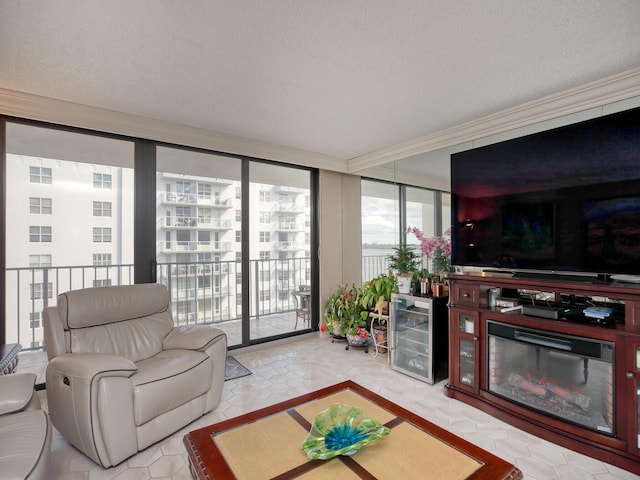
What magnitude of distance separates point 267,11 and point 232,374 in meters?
2.86

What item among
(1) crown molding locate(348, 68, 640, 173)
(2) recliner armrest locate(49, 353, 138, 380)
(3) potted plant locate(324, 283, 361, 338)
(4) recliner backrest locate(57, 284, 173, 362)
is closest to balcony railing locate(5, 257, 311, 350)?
(3) potted plant locate(324, 283, 361, 338)

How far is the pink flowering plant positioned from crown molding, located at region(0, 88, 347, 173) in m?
1.76

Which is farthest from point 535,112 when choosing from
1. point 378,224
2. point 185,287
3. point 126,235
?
point 185,287

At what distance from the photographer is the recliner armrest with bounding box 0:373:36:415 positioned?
4.75 ft

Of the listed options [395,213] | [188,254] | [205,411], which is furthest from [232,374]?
[395,213]

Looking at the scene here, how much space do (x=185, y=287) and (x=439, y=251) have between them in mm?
3137

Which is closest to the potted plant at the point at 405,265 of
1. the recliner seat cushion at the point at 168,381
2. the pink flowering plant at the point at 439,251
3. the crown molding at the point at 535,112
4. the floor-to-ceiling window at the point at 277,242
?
the pink flowering plant at the point at 439,251

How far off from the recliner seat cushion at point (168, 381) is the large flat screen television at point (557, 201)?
2193 mm

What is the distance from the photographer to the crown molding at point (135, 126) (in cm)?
233

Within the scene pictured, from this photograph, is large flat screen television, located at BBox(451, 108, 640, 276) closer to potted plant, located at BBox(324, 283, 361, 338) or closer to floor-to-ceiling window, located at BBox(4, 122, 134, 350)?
potted plant, located at BBox(324, 283, 361, 338)

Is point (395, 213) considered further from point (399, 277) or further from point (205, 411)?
point (205, 411)

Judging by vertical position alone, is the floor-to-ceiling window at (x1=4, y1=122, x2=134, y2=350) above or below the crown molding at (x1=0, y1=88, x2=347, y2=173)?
below

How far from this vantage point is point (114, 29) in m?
1.61

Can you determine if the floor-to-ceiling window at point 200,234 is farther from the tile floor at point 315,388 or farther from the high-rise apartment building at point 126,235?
the tile floor at point 315,388
